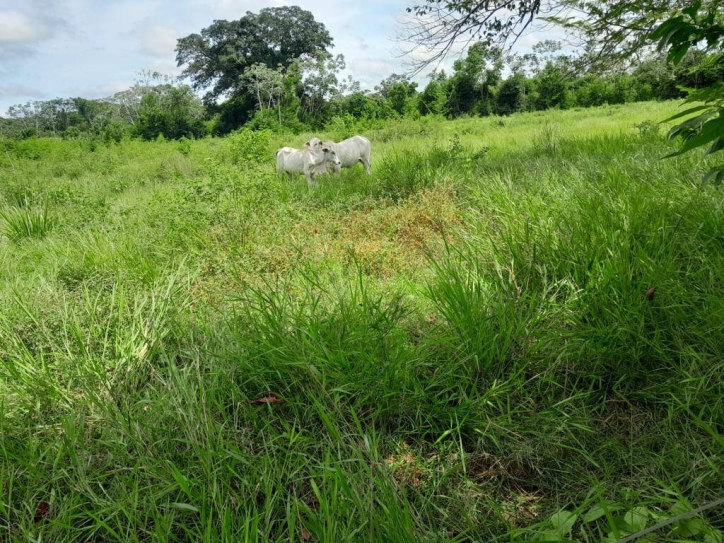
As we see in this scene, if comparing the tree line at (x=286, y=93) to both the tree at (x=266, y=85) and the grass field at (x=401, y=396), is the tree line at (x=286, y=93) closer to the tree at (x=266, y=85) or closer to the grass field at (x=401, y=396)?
the tree at (x=266, y=85)

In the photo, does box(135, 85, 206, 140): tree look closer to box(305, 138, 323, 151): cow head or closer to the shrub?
box(305, 138, 323, 151): cow head

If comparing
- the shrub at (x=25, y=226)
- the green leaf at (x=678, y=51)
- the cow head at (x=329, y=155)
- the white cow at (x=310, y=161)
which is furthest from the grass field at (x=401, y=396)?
the cow head at (x=329, y=155)

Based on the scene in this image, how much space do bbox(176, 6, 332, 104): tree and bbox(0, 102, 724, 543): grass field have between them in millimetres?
37975

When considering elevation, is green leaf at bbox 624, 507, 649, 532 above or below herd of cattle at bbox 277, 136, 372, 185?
below

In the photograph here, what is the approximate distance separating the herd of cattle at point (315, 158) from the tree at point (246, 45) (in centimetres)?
3203

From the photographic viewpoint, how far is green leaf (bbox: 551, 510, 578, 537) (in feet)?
3.75

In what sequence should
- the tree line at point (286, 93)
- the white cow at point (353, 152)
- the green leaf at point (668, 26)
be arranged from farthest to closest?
the tree line at point (286, 93)
the white cow at point (353, 152)
the green leaf at point (668, 26)

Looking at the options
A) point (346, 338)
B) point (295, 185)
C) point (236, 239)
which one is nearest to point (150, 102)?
point (295, 185)

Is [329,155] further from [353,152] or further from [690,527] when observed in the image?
[690,527]

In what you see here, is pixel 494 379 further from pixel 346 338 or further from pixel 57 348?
pixel 57 348

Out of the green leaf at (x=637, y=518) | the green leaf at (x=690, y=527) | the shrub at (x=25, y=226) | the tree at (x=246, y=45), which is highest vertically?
the tree at (x=246, y=45)

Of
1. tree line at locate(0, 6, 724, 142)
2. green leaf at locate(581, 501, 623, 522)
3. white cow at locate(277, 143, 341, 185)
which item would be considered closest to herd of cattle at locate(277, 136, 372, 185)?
white cow at locate(277, 143, 341, 185)

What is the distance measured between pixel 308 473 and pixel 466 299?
103cm

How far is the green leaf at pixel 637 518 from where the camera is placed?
1096 mm
